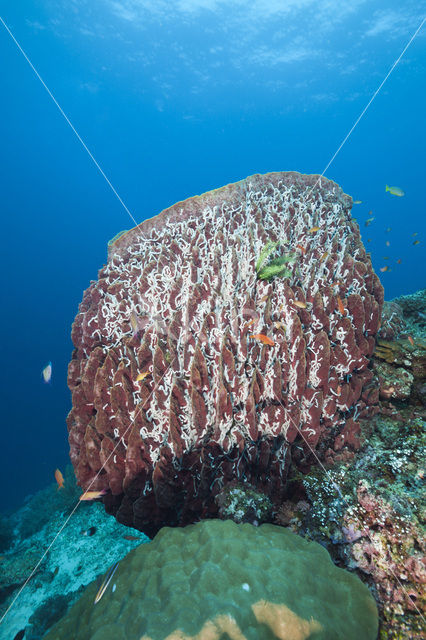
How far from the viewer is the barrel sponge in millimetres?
1782

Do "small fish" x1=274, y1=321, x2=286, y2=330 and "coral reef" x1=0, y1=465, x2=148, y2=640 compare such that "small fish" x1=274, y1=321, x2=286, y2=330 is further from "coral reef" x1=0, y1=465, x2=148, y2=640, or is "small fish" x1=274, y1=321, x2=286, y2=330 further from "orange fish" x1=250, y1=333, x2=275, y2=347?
"coral reef" x1=0, y1=465, x2=148, y2=640

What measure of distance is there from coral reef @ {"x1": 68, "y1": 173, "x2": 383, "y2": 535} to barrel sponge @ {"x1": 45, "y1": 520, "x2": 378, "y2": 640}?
822 mm

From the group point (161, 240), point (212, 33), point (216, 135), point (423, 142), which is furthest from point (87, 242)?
point (423, 142)

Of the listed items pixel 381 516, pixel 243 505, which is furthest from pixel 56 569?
pixel 381 516

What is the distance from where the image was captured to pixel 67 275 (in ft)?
290

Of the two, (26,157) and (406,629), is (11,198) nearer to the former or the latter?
(26,157)

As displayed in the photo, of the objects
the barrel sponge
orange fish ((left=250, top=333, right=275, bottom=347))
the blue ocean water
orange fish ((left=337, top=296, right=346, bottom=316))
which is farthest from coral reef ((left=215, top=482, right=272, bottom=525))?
the blue ocean water

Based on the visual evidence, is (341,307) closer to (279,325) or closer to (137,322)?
(279,325)

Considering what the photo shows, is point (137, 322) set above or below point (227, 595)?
above

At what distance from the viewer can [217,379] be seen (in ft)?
11.1

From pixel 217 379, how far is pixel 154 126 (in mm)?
126296

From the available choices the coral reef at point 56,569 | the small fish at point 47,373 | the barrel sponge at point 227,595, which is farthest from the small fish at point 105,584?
the small fish at point 47,373

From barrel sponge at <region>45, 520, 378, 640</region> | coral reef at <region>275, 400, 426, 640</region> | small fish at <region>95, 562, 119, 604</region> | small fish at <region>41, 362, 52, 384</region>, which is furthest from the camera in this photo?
small fish at <region>41, 362, 52, 384</region>

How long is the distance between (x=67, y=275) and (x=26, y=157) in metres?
44.7
